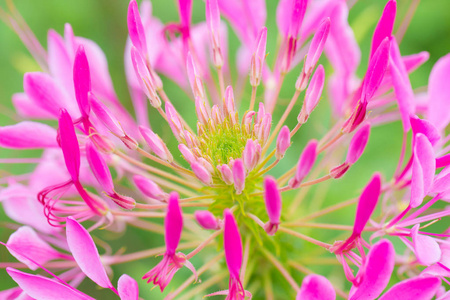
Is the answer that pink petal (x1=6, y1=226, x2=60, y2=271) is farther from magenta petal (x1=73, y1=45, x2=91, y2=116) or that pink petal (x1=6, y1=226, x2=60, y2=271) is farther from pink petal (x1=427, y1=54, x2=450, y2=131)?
pink petal (x1=427, y1=54, x2=450, y2=131)

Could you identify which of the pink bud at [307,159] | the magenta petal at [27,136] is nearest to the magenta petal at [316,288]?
the pink bud at [307,159]

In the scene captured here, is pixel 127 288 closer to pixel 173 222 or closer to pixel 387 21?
pixel 173 222

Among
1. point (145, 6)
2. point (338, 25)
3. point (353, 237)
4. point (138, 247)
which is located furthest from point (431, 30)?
Result: point (138, 247)

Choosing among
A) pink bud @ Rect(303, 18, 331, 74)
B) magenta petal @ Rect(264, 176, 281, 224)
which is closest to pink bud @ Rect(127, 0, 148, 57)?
pink bud @ Rect(303, 18, 331, 74)

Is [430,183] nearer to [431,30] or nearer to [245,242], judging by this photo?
[245,242]

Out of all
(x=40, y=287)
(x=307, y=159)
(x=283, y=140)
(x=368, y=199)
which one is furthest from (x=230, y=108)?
(x=40, y=287)

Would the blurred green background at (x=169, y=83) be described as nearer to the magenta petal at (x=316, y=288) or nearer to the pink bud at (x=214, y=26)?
the pink bud at (x=214, y=26)

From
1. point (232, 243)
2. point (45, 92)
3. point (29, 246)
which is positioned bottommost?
point (29, 246)
